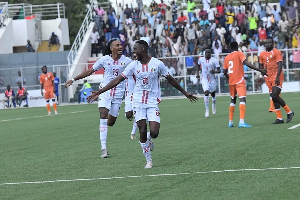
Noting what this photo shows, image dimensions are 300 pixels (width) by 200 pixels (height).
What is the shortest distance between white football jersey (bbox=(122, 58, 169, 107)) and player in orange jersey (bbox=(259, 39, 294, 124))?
7.96 meters

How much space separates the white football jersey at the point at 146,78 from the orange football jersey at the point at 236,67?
749 centimetres

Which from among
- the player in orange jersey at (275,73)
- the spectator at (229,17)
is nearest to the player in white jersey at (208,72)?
the player in orange jersey at (275,73)

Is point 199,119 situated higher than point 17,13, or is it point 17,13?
point 17,13

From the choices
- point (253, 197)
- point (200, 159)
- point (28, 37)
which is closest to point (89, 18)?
point (28, 37)

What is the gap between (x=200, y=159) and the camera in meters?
12.9

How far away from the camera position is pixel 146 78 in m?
12.4

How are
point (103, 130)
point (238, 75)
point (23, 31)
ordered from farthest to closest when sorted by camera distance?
point (23, 31) → point (238, 75) → point (103, 130)

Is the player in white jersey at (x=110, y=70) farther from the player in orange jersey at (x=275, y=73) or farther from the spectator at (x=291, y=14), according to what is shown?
the spectator at (x=291, y=14)

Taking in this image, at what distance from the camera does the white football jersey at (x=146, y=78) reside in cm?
1232

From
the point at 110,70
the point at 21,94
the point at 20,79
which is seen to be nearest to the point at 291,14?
the point at 21,94

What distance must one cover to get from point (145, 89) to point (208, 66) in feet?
45.4

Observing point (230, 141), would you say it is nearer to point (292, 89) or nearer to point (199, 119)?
point (199, 119)

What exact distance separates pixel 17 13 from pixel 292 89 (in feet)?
81.4

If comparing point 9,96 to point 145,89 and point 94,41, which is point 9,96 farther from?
point 145,89
